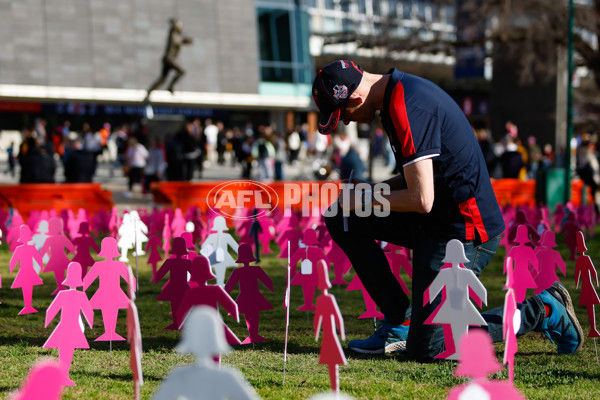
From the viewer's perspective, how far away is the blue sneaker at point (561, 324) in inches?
175

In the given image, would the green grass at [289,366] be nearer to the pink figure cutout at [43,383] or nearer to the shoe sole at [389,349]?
the shoe sole at [389,349]

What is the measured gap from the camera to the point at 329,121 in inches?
165

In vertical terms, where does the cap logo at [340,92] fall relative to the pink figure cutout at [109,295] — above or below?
above

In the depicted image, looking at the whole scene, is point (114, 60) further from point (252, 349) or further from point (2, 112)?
point (252, 349)

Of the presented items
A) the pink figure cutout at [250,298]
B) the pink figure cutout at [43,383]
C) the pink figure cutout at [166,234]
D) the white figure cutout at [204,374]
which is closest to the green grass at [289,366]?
the pink figure cutout at [250,298]

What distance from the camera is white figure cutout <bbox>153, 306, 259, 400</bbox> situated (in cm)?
200

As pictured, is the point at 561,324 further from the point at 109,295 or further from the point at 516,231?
the point at 109,295

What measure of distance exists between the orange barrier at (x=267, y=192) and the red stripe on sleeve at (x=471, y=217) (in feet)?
26.5

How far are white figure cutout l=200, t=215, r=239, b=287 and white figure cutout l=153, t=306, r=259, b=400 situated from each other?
376 centimetres

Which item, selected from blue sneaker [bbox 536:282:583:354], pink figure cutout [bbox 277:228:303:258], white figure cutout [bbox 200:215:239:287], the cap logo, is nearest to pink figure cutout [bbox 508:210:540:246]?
pink figure cutout [bbox 277:228:303:258]

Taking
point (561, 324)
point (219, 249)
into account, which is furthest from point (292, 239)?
point (561, 324)

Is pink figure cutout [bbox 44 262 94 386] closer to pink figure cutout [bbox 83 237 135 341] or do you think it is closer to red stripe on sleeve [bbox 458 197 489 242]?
pink figure cutout [bbox 83 237 135 341]

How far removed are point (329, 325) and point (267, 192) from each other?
35.9 ft

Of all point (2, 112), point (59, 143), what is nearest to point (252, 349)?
point (59, 143)
